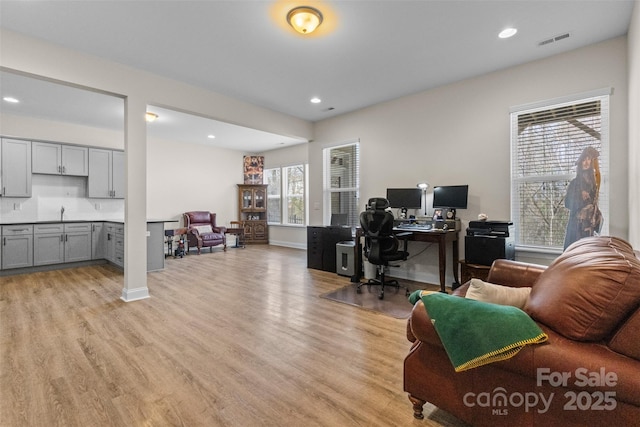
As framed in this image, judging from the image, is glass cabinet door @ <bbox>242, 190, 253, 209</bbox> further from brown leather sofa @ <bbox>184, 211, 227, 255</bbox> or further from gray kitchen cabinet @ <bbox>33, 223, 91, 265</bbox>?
gray kitchen cabinet @ <bbox>33, 223, 91, 265</bbox>

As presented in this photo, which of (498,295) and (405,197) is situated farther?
(405,197)

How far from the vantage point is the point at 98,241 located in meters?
5.62

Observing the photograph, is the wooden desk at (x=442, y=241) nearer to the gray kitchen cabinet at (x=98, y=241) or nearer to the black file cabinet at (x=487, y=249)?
the black file cabinet at (x=487, y=249)

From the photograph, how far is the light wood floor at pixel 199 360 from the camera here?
1.62 meters

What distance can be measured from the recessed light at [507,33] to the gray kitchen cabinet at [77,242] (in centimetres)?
700

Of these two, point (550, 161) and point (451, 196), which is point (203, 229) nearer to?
point (451, 196)

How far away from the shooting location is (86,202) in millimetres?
6000

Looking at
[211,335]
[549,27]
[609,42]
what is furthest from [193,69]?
[609,42]

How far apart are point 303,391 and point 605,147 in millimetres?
3767

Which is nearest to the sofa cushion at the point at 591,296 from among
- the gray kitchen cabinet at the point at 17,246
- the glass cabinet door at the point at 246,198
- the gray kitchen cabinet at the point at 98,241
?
the gray kitchen cabinet at the point at 98,241

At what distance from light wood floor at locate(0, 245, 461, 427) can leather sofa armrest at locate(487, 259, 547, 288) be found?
91cm

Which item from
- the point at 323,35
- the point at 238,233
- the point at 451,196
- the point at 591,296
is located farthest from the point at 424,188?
the point at 238,233

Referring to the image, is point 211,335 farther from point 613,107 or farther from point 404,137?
point 613,107

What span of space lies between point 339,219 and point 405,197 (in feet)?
4.68
